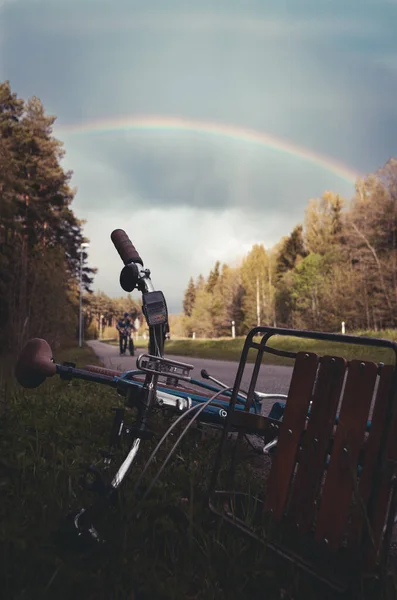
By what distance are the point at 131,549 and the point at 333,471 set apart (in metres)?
0.87

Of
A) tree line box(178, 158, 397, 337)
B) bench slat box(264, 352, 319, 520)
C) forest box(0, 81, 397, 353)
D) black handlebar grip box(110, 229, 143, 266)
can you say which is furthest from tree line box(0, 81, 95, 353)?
tree line box(178, 158, 397, 337)

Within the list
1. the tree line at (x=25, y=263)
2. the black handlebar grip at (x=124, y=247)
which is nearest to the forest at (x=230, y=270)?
the tree line at (x=25, y=263)

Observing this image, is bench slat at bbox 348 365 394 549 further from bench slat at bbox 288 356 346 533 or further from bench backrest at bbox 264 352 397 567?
bench slat at bbox 288 356 346 533

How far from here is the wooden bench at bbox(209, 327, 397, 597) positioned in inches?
76.2

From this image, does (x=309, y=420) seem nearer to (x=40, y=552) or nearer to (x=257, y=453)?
(x=40, y=552)

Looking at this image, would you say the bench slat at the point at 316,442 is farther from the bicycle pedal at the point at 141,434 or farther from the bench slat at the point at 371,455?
the bicycle pedal at the point at 141,434

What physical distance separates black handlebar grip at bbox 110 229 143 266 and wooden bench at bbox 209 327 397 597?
931mm

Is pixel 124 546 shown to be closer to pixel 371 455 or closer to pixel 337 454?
pixel 337 454

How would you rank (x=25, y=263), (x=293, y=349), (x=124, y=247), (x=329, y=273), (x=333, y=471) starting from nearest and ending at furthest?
(x=333, y=471)
(x=124, y=247)
(x=25, y=263)
(x=293, y=349)
(x=329, y=273)

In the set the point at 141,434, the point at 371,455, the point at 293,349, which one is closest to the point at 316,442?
the point at 371,455

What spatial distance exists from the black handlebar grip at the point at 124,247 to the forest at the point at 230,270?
6.13 metres

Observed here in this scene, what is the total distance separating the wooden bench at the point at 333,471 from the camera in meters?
1.93

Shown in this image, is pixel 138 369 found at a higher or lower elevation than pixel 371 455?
higher

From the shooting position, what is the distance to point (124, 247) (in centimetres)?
306
